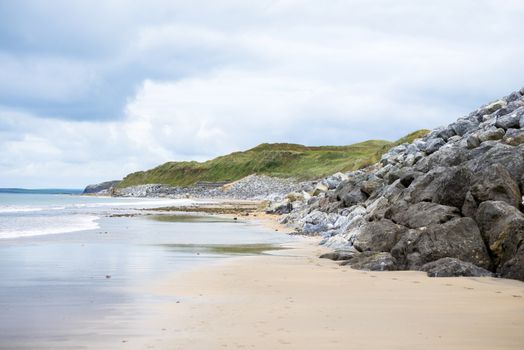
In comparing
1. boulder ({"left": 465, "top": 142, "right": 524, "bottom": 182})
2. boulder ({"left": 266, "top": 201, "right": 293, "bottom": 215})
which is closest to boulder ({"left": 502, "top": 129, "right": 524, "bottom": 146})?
boulder ({"left": 465, "top": 142, "right": 524, "bottom": 182})

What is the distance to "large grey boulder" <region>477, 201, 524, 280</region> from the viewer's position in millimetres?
12648

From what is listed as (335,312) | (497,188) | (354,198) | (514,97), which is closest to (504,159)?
(497,188)

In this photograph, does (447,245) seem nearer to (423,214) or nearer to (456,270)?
(456,270)

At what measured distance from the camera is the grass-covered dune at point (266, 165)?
12462cm

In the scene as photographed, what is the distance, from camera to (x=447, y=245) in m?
13.9

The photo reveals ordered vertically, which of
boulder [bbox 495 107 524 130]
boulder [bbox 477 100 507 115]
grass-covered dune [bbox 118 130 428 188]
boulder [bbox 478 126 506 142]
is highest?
grass-covered dune [bbox 118 130 428 188]

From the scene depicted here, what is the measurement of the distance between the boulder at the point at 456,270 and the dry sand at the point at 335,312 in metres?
0.35

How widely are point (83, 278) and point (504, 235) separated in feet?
30.8

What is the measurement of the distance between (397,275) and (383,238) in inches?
112

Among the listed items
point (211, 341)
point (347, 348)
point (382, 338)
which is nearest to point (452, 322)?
point (382, 338)

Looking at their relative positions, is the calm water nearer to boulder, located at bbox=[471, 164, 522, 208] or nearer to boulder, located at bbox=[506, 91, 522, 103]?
boulder, located at bbox=[471, 164, 522, 208]

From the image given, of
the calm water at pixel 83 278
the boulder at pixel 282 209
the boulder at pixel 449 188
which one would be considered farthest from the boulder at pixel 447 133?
the boulder at pixel 282 209

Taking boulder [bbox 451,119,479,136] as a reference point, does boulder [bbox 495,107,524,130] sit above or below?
below

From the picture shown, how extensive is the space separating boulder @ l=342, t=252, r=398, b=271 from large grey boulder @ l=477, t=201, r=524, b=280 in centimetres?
226
